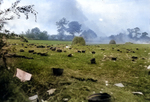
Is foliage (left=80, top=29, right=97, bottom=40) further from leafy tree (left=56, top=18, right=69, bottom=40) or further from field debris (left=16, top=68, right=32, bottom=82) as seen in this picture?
field debris (left=16, top=68, right=32, bottom=82)

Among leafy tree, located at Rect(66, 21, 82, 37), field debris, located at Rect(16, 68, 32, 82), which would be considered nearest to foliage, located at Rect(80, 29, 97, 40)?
leafy tree, located at Rect(66, 21, 82, 37)

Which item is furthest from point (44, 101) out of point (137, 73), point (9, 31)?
point (137, 73)

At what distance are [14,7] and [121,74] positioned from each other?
6.14 metres

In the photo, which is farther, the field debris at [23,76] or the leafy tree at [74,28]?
the leafy tree at [74,28]

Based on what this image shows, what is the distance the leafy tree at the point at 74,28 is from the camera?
276 feet

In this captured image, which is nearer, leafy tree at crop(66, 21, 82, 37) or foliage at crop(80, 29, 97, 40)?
leafy tree at crop(66, 21, 82, 37)

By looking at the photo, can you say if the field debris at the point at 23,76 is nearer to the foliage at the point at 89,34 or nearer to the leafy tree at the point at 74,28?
the leafy tree at the point at 74,28

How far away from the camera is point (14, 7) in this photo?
5.53m

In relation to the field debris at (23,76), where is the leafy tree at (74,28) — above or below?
above

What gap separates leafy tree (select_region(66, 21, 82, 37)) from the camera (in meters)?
84.1

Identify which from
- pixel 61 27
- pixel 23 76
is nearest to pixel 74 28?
pixel 61 27

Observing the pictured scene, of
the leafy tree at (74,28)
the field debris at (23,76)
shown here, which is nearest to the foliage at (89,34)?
the leafy tree at (74,28)

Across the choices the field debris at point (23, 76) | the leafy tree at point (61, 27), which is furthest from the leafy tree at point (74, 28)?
the field debris at point (23, 76)

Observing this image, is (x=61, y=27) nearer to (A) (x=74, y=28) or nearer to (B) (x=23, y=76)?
(A) (x=74, y=28)
